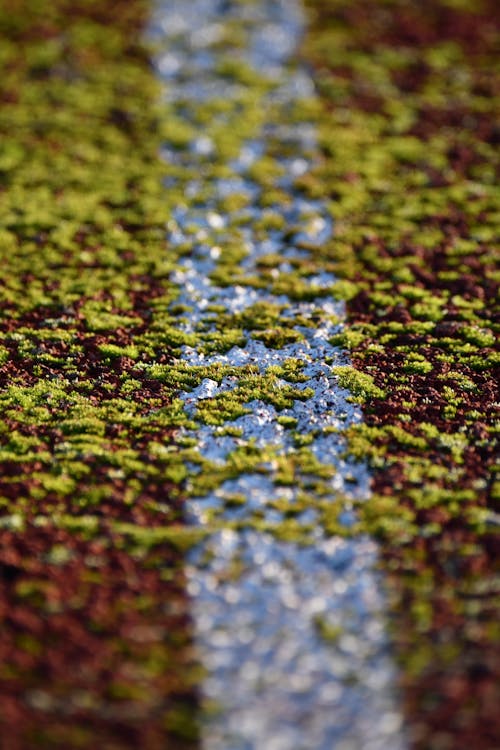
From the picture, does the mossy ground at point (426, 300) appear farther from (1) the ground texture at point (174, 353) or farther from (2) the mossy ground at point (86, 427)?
(2) the mossy ground at point (86, 427)

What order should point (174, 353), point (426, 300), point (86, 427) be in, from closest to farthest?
point (86, 427) → point (174, 353) → point (426, 300)

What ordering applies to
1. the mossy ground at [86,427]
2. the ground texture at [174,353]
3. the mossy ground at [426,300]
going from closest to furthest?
1. the mossy ground at [86,427]
2. the ground texture at [174,353]
3. the mossy ground at [426,300]

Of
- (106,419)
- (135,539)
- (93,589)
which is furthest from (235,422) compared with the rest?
(93,589)

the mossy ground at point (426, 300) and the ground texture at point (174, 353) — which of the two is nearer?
the ground texture at point (174, 353)

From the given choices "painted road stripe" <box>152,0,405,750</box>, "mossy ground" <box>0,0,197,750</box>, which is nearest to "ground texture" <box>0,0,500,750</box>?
"mossy ground" <box>0,0,197,750</box>

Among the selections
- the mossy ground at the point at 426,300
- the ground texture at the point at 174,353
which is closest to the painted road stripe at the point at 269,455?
the ground texture at the point at 174,353

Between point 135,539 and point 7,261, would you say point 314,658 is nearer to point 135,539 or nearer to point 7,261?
point 135,539

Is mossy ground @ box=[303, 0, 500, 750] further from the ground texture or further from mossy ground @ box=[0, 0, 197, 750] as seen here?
mossy ground @ box=[0, 0, 197, 750]

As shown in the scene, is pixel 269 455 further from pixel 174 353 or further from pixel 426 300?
pixel 426 300

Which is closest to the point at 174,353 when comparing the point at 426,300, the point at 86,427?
the point at 86,427
